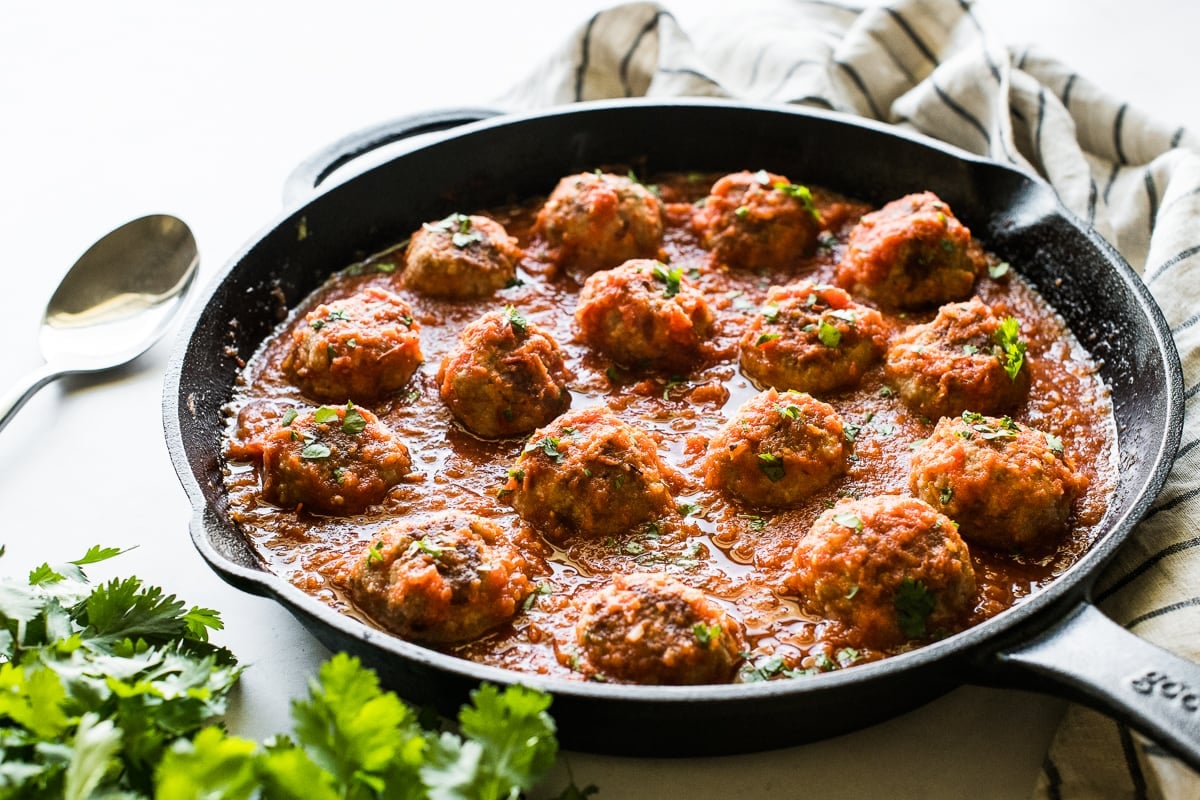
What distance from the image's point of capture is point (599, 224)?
542 cm

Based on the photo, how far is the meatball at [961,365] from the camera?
185 inches

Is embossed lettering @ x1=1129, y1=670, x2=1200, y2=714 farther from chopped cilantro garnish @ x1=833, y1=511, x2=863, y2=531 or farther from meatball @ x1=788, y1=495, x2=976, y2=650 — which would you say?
chopped cilantro garnish @ x1=833, y1=511, x2=863, y2=531

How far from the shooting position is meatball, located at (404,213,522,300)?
529cm

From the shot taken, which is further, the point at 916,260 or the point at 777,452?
the point at 916,260

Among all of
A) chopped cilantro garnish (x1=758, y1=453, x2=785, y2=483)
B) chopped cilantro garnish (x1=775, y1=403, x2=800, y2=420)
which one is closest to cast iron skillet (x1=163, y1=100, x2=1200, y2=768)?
chopped cilantro garnish (x1=758, y1=453, x2=785, y2=483)

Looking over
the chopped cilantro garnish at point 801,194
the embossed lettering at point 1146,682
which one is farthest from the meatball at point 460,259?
the embossed lettering at point 1146,682

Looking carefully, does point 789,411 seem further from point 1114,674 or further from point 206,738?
point 206,738

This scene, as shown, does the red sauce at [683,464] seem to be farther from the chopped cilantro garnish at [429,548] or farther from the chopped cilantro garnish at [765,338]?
the chopped cilantro garnish at [429,548]

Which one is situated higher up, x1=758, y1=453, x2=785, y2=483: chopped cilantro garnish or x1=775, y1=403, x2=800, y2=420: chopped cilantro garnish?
x1=775, y1=403, x2=800, y2=420: chopped cilantro garnish

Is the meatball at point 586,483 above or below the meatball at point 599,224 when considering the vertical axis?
below

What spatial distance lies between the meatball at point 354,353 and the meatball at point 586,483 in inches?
30.0

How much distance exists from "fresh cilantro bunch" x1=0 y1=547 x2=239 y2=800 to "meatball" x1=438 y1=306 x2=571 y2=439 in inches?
46.9

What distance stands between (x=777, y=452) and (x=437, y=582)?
1251mm

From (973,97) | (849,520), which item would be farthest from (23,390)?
(973,97)
